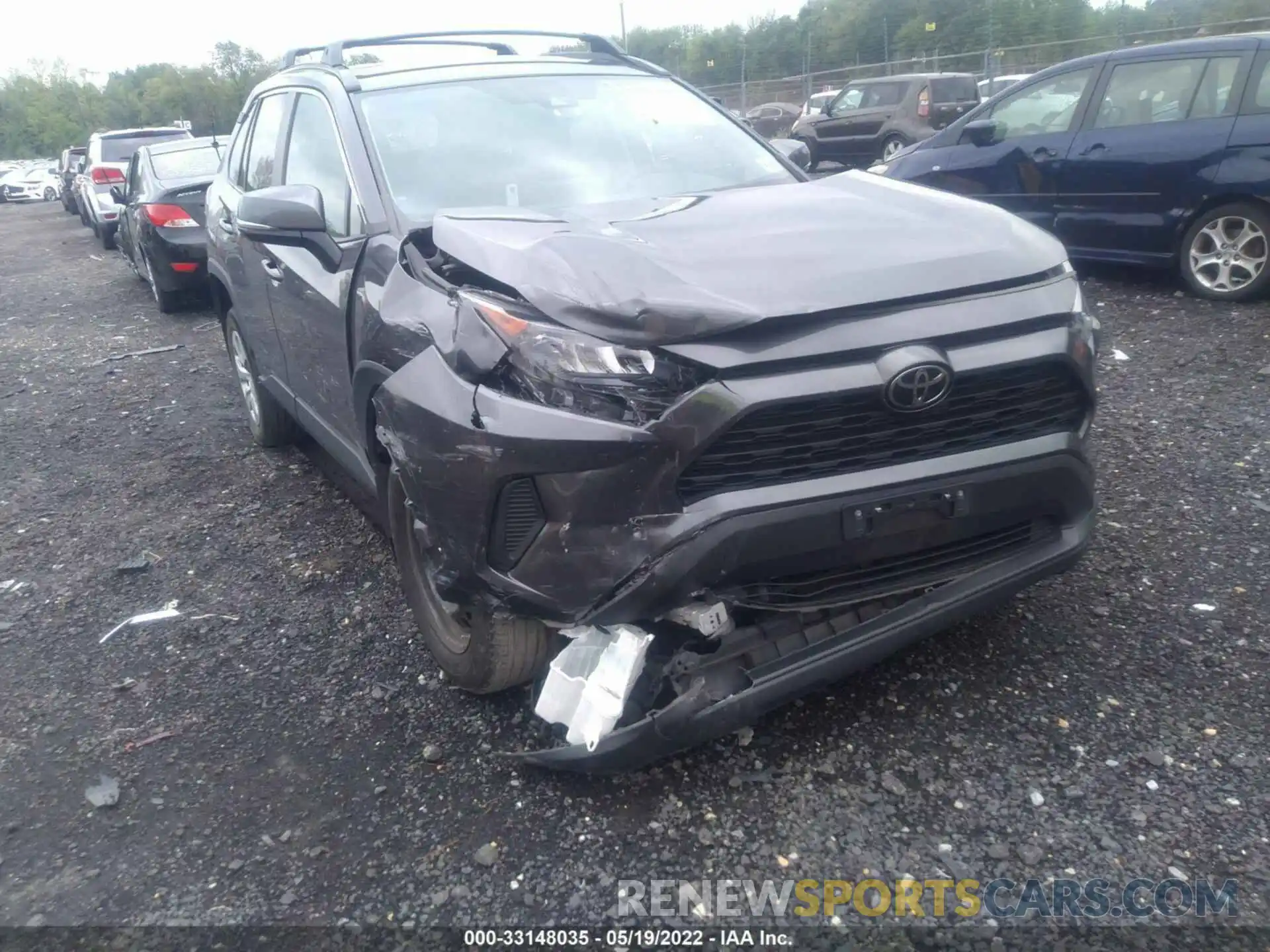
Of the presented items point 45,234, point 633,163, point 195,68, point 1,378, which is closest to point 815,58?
point 45,234

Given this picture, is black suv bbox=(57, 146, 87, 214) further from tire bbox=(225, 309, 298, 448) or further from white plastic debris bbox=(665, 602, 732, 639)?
white plastic debris bbox=(665, 602, 732, 639)

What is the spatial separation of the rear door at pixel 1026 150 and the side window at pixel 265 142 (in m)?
5.43

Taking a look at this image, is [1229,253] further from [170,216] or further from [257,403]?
[170,216]

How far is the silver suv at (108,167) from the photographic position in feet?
50.7

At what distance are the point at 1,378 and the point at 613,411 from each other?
24.9 feet

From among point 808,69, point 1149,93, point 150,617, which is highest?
point 1149,93

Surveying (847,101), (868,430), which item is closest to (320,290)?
(868,430)

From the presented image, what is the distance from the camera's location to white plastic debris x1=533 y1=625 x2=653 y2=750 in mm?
2408

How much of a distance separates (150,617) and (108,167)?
14.3m

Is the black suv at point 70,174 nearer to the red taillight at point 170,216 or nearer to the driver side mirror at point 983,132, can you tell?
the red taillight at point 170,216

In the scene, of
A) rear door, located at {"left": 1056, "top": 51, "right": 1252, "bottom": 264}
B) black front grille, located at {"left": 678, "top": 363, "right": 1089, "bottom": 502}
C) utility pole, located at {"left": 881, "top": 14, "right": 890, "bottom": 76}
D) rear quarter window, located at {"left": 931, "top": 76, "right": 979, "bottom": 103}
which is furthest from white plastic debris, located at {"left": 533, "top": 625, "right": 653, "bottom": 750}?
utility pole, located at {"left": 881, "top": 14, "right": 890, "bottom": 76}

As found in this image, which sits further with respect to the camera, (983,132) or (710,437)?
(983,132)

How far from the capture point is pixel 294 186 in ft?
11.0

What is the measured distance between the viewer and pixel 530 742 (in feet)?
9.53
